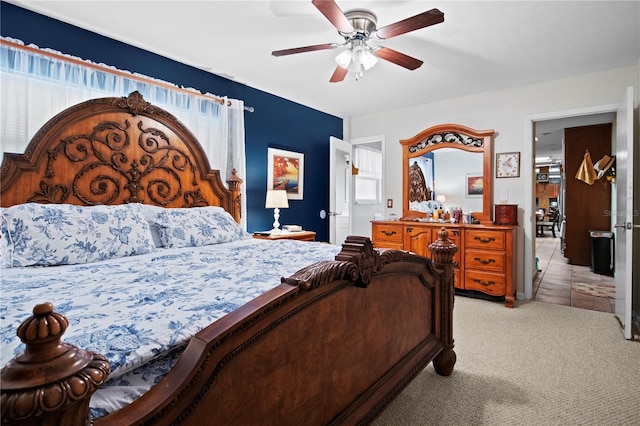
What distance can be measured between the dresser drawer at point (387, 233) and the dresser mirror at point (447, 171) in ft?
1.57

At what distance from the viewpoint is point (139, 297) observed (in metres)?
1.22

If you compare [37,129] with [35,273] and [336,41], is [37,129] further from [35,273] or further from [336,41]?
[336,41]

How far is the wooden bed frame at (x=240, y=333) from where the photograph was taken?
21.0 inches

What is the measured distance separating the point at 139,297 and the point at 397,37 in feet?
8.82

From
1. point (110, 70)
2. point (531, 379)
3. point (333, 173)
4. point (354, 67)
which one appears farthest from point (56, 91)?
point (531, 379)

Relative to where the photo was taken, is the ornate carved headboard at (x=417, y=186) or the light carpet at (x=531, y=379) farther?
the ornate carved headboard at (x=417, y=186)

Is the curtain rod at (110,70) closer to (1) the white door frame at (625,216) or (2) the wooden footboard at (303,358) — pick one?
(2) the wooden footboard at (303,358)

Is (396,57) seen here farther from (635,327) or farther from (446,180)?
(635,327)

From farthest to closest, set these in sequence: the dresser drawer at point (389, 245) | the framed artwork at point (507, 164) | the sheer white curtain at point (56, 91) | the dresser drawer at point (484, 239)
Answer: the dresser drawer at point (389, 245)
the framed artwork at point (507, 164)
the dresser drawer at point (484, 239)
the sheer white curtain at point (56, 91)

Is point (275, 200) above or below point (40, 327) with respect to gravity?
above

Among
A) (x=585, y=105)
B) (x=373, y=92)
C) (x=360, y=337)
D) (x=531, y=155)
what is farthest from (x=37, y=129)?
(x=585, y=105)

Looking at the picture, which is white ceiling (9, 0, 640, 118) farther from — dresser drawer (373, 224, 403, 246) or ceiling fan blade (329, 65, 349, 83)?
dresser drawer (373, 224, 403, 246)

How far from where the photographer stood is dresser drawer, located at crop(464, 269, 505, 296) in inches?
144

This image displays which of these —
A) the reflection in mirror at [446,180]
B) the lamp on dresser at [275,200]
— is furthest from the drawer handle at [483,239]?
the lamp on dresser at [275,200]
